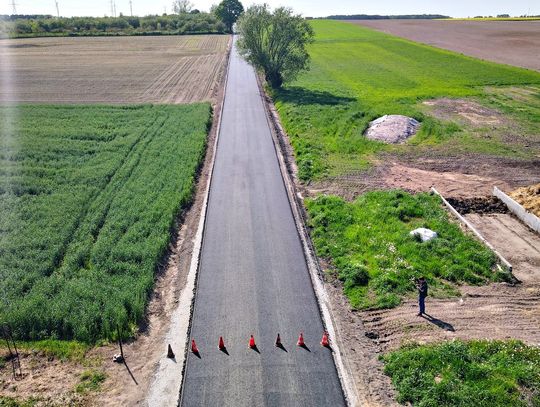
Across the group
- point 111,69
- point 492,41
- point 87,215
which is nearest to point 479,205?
point 87,215

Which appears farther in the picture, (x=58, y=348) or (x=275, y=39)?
(x=275, y=39)

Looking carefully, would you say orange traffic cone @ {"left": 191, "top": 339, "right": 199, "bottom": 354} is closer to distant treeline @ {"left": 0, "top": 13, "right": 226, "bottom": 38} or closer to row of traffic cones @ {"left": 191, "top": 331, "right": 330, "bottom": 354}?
row of traffic cones @ {"left": 191, "top": 331, "right": 330, "bottom": 354}

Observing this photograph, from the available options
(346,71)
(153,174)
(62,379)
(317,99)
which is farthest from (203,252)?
(346,71)

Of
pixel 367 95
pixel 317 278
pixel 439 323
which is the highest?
pixel 367 95

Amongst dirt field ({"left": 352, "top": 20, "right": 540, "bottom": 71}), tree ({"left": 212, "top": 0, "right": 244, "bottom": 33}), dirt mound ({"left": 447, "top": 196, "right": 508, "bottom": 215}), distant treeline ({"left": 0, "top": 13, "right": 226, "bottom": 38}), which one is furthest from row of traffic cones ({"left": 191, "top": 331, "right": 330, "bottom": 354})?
tree ({"left": 212, "top": 0, "right": 244, "bottom": 33})

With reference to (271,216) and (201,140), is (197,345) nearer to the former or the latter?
(271,216)

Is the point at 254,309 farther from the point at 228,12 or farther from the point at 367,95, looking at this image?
the point at 228,12
